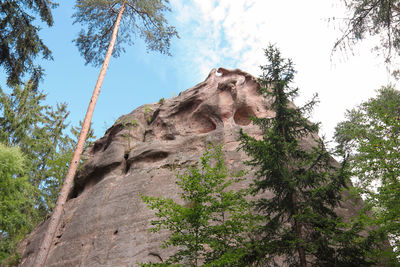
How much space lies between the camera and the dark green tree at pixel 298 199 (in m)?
6.14

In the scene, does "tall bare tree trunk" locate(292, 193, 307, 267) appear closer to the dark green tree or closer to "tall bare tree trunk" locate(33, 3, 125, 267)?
the dark green tree

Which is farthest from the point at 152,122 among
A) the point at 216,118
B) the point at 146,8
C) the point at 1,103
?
the point at 1,103

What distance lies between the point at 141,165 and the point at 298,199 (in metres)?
8.30

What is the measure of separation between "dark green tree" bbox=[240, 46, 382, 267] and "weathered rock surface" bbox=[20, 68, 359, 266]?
10.3 ft

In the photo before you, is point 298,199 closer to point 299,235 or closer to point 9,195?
point 299,235

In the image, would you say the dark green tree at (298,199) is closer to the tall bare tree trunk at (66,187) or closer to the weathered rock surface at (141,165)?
the weathered rock surface at (141,165)

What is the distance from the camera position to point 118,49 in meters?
15.7

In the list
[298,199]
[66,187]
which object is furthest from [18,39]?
[298,199]

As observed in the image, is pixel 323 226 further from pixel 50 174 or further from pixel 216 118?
pixel 50 174

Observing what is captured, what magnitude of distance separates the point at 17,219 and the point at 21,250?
155 centimetres

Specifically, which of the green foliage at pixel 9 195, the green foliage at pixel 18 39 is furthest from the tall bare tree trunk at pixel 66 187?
the green foliage at pixel 9 195

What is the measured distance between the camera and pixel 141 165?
13906 mm

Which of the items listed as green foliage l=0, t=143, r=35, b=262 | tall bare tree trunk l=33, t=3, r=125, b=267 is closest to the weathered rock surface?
green foliage l=0, t=143, r=35, b=262

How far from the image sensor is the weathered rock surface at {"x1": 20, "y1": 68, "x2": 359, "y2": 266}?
1034 cm
